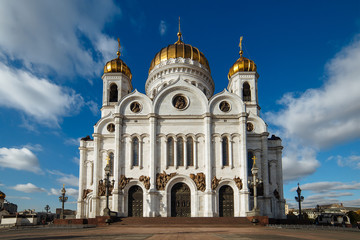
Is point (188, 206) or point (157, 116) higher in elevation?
point (157, 116)

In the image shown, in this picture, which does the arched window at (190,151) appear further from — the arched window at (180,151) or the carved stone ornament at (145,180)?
the carved stone ornament at (145,180)

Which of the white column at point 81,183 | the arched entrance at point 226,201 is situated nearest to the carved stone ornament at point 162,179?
the arched entrance at point 226,201

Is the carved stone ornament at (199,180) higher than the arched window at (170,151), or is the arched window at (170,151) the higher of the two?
the arched window at (170,151)

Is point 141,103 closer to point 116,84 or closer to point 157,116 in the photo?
point 157,116

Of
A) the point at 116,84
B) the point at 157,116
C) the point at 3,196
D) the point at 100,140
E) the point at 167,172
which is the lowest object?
the point at 3,196

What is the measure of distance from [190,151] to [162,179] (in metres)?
3.84

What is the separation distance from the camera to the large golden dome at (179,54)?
3984 cm

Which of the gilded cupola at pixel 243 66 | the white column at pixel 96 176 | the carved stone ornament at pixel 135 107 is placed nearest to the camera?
the white column at pixel 96 176

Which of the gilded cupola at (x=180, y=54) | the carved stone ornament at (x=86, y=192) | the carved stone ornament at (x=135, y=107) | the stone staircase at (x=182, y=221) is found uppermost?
the gilded cupola at (x=180, y=54)

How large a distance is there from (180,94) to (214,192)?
10.3 m

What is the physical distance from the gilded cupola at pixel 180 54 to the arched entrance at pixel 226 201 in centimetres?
1800

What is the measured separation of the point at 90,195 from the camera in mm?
32438

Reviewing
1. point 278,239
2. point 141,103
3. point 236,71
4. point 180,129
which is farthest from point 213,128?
point 278,239

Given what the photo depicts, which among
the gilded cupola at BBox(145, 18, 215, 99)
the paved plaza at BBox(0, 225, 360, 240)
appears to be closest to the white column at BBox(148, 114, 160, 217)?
the gilded cupola at BBox(145, 18, 215, 99)
